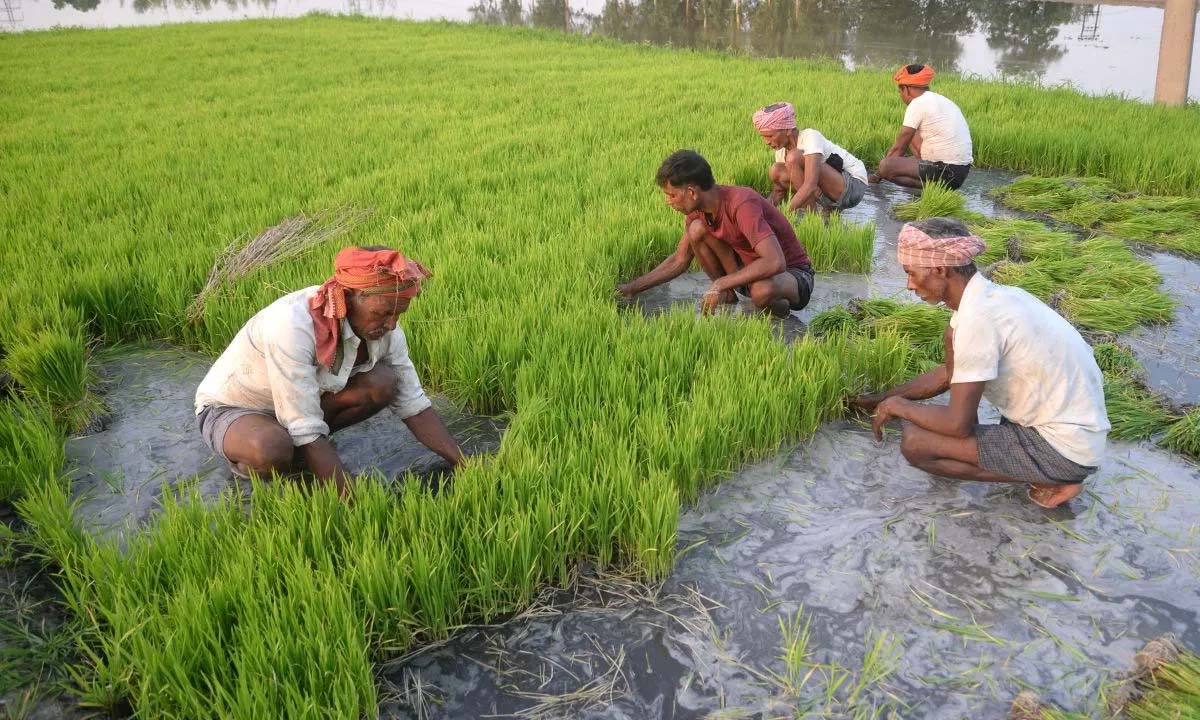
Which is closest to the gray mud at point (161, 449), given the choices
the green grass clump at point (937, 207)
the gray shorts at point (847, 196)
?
the gray shorts at point (847, 196)

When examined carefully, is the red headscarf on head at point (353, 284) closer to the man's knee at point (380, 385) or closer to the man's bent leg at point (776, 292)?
the man's knee at point (380, 385)

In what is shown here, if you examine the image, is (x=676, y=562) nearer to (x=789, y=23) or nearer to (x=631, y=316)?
(x=631, y=316)

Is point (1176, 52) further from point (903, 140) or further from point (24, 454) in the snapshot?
point (24, 454)

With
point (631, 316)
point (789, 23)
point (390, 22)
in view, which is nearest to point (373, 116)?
point (631, 316)

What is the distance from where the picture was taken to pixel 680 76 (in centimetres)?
1143

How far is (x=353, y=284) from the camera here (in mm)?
2256

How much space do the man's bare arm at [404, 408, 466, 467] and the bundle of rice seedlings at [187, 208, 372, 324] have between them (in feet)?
5.36

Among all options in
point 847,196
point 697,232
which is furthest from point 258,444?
point 847,196

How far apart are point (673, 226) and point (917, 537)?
284 centimetres

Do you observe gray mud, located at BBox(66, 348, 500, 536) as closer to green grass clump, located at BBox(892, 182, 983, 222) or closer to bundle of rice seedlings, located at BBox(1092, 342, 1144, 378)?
bundle of rice seedlings, located at BBox(1092, 342, 1144, 378)

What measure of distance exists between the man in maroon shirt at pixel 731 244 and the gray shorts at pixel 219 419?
195 cm

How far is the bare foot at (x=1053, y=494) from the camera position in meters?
2.43

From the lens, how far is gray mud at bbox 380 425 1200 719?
71.9 inches

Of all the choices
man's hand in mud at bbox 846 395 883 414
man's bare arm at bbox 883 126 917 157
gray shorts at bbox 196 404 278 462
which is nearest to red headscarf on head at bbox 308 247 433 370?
gray shorts at bbox 196 404 278 462
